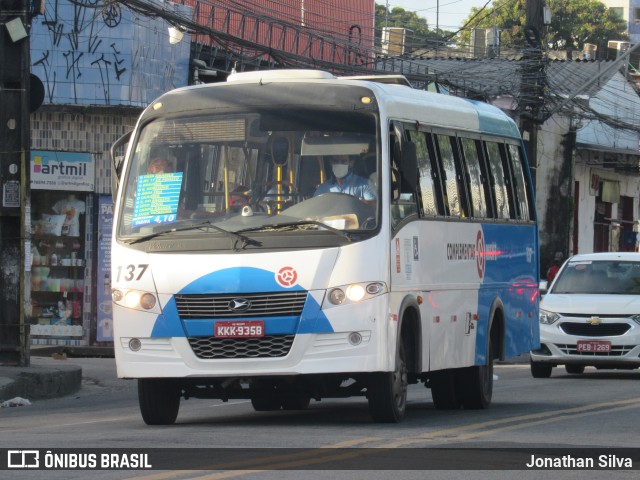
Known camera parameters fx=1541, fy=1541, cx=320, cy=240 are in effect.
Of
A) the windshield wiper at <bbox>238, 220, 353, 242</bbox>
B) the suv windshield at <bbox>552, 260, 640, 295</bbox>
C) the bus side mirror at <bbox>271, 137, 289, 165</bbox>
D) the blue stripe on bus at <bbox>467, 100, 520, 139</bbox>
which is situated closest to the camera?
the windshield wiper at <bbox>238, 220, 353, 242</bbox>

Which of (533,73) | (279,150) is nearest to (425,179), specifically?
(279,150)

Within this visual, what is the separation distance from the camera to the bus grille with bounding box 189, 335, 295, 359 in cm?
1180

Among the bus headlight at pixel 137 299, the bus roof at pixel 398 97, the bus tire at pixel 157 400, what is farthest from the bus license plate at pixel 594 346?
the bus headlight at pixel 137 299

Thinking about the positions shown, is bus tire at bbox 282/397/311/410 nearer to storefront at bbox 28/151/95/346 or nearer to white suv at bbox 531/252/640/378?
white suv at bbox 531/252/640/378

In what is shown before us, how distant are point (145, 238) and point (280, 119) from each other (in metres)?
1.48

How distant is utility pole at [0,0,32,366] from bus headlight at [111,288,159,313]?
6.98 m

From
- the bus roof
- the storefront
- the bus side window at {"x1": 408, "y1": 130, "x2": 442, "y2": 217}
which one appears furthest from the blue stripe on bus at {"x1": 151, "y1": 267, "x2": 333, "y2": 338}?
the storefront

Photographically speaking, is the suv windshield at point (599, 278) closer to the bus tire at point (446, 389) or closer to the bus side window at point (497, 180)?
the bus side window at point (497, 180)

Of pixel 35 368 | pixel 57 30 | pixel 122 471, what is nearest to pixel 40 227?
pixel 57 30

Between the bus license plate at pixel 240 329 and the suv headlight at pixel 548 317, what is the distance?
10.8 meters

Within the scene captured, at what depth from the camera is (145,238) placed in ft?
40.2

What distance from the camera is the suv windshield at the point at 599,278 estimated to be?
2262 centimetres

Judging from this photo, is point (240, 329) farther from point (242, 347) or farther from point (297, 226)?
point (297, 226)

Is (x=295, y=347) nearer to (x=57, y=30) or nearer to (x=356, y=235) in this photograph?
(x=356, y=235)
